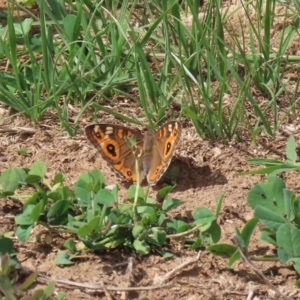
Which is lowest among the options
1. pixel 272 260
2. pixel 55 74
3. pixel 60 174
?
pixel 272 260

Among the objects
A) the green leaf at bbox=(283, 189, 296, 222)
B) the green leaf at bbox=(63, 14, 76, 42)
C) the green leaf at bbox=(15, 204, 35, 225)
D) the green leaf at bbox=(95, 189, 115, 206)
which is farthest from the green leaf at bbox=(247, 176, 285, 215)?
the green leaf at bbox=(63, 14, 76, 42)

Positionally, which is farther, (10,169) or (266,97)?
(266,97)

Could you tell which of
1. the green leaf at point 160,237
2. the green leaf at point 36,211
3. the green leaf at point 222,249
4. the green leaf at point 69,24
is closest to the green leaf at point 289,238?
the green leaf at point 222,249

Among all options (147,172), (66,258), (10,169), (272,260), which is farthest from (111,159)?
(272,260)

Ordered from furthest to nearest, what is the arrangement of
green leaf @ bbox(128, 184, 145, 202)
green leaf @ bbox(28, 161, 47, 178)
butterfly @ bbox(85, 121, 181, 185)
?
butterfly @ bbox(85, 121, 181, 185)
green leaf @ bbox(28, 161, 47, 178)
green leaf @ bbox(128, 184, 145, 202)

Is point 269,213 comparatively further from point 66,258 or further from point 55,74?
point 55,74

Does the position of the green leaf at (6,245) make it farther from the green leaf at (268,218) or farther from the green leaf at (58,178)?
the green leaf at (268,218)

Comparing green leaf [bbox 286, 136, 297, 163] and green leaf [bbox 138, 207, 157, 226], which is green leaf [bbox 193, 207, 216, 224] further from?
green leaf [bbox 286, 136, 297, 163]
